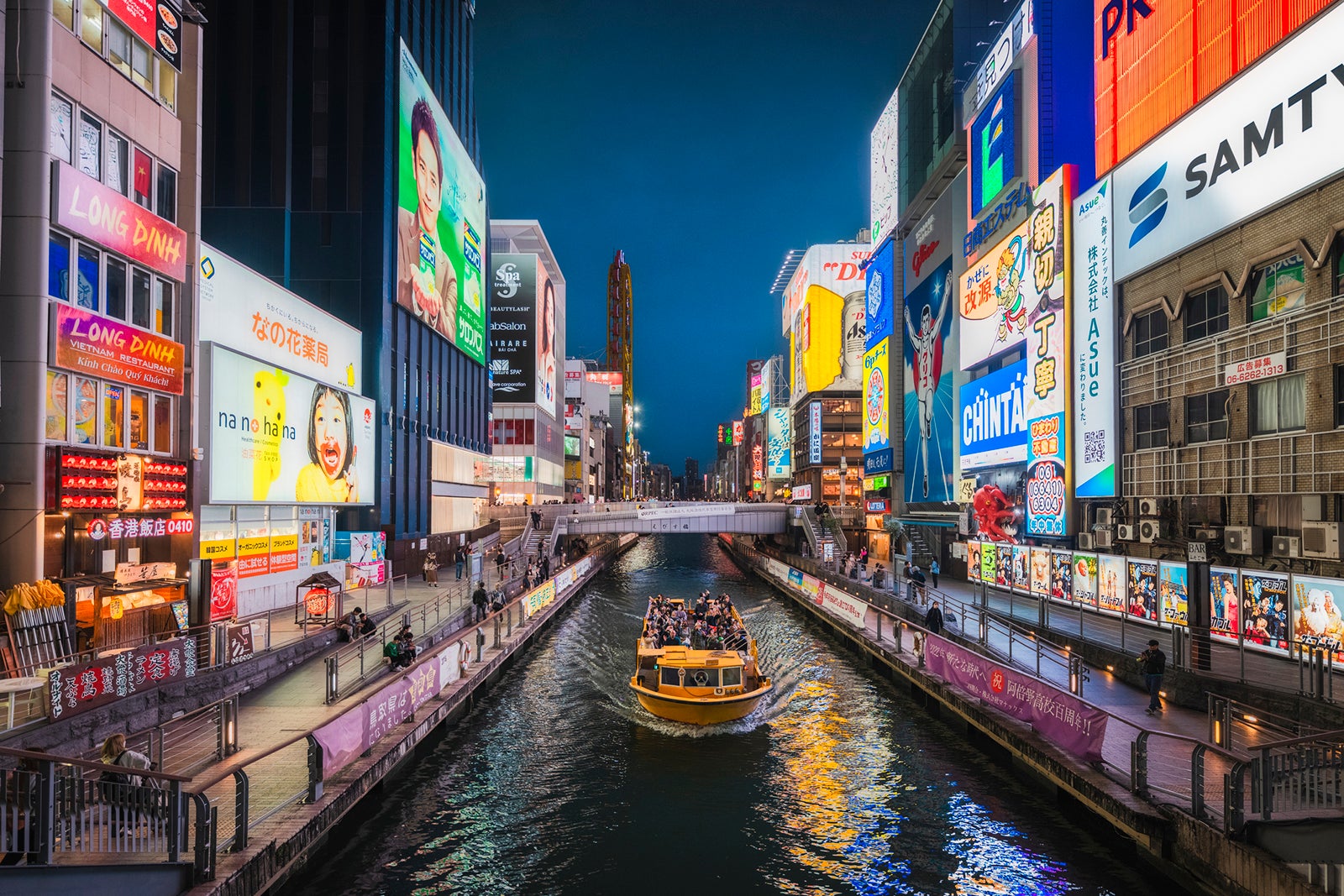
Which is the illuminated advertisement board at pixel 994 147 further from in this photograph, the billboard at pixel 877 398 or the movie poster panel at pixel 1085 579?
the billboard at pixel 877 398

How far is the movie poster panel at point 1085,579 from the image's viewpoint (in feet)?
91.8

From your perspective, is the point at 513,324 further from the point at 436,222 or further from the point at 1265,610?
the point at 1265,610

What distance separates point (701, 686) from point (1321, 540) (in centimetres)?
1626

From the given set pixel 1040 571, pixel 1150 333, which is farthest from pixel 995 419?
pixel 1150 333

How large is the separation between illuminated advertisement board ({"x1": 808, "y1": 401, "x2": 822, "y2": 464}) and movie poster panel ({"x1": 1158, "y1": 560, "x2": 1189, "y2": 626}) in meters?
79.9

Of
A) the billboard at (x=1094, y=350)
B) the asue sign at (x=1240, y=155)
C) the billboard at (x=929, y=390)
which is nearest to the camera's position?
the asue sign at (x=1240, y=155)

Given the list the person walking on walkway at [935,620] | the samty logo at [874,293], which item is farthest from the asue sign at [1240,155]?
the samty logo at [874,293]

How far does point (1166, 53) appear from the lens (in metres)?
28.3

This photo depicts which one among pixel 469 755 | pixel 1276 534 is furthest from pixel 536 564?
pixel 1276 534

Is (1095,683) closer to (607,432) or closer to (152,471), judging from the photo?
(152,471)

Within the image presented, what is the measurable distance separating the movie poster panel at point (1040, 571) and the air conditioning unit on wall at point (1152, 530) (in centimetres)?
454

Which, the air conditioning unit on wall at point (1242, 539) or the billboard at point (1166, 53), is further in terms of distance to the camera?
the billboard at point (1166, 53)

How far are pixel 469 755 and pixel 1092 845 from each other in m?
13.3

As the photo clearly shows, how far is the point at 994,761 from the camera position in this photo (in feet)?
62.3
